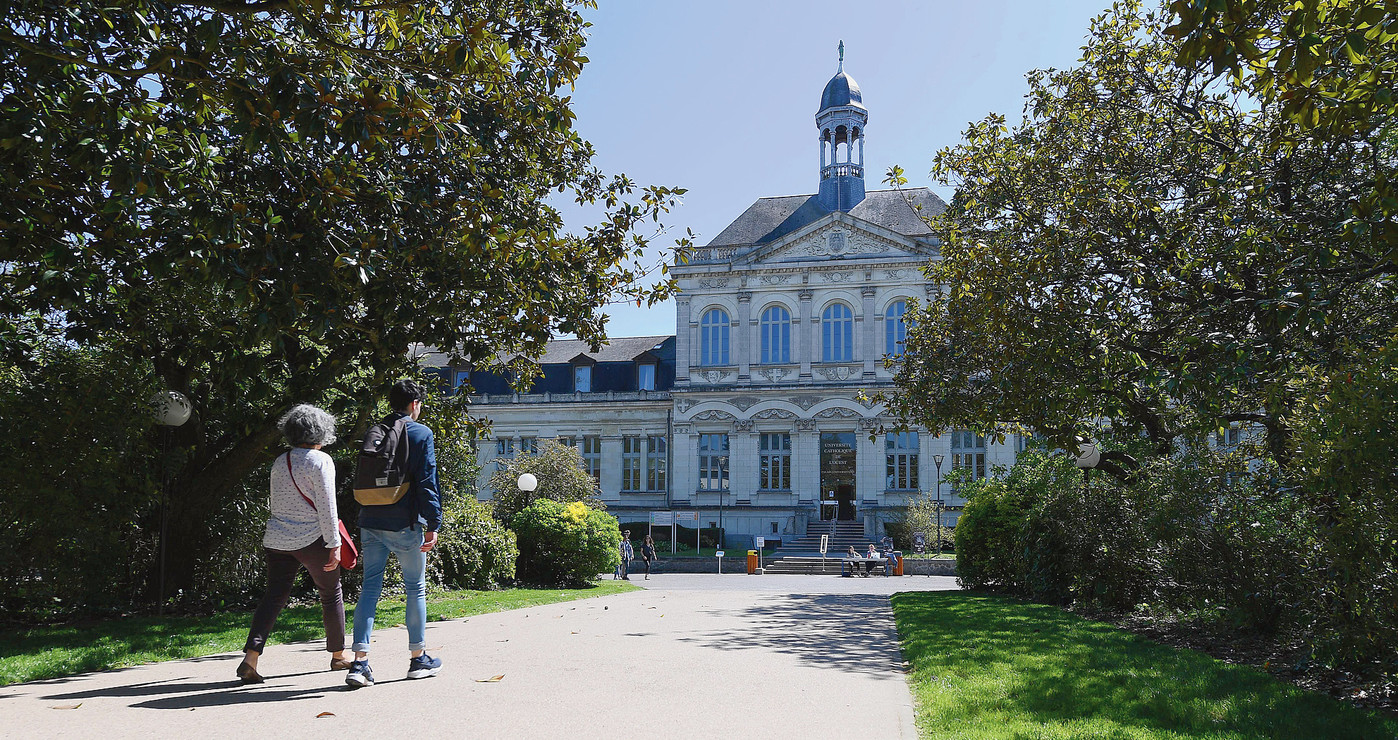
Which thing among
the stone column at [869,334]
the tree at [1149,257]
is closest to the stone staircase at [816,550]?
the stone column at [869,334]

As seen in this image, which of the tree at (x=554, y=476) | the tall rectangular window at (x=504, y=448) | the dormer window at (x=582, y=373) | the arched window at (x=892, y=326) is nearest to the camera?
the tree at (x=554, y=476)

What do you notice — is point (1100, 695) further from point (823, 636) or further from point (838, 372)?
point (838, 372)

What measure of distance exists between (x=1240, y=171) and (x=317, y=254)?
9.32 m

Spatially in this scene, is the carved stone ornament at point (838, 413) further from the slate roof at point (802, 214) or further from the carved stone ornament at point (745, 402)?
the slate roof at point (802, 214)

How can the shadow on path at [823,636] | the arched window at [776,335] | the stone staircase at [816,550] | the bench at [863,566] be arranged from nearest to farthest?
the shadow on path at [823,636]
the bench at [863,566]
the stone staircase at [816,550]
the arched window at [776,335]

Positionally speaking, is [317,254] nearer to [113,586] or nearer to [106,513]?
[106,513]

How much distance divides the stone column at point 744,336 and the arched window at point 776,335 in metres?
0.74

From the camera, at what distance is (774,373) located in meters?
49.2

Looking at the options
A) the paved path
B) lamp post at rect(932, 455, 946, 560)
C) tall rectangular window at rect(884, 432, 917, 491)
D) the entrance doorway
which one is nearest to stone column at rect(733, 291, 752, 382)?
the entrance doorway

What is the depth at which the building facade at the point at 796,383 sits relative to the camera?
4747 cm

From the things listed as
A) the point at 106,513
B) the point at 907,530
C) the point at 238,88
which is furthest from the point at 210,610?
the point at 907,530

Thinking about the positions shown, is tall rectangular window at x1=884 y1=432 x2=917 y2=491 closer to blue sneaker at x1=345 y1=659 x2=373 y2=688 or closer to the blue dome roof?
the blue dome roof

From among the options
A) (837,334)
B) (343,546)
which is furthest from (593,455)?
(343,546)

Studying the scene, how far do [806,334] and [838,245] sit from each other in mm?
4822
